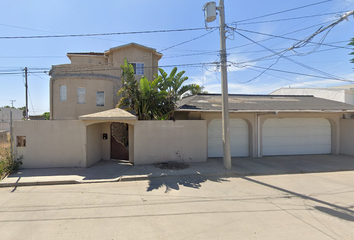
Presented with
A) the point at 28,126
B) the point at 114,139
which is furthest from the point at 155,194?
the point at 28,126

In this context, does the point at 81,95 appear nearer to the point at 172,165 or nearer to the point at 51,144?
the point at 51,144

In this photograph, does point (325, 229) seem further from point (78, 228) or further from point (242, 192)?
point (78, 228)

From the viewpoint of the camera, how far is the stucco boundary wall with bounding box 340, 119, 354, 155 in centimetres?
1267

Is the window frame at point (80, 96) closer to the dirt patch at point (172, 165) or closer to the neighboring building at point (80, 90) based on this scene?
the neighboring building at point (80, 90)

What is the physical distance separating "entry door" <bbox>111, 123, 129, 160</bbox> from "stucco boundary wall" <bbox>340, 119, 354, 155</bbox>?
47.6 feet

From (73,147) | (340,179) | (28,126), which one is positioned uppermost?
(28,126)

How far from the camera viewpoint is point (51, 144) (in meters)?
8.82

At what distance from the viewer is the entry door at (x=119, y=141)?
10.8 m

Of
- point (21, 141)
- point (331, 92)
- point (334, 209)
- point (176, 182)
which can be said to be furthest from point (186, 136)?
point (331, 92)

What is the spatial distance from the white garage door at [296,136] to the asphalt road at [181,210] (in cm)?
540

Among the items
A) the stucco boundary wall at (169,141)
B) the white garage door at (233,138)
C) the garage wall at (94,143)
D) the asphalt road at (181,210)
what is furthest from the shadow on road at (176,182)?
the white garage door at (233,138)

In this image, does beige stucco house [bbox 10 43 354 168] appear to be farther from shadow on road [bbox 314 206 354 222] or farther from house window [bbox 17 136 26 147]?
shadow on road [bbox 314 206 354 222]

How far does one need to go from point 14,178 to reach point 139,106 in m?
5.97

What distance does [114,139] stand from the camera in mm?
11047
